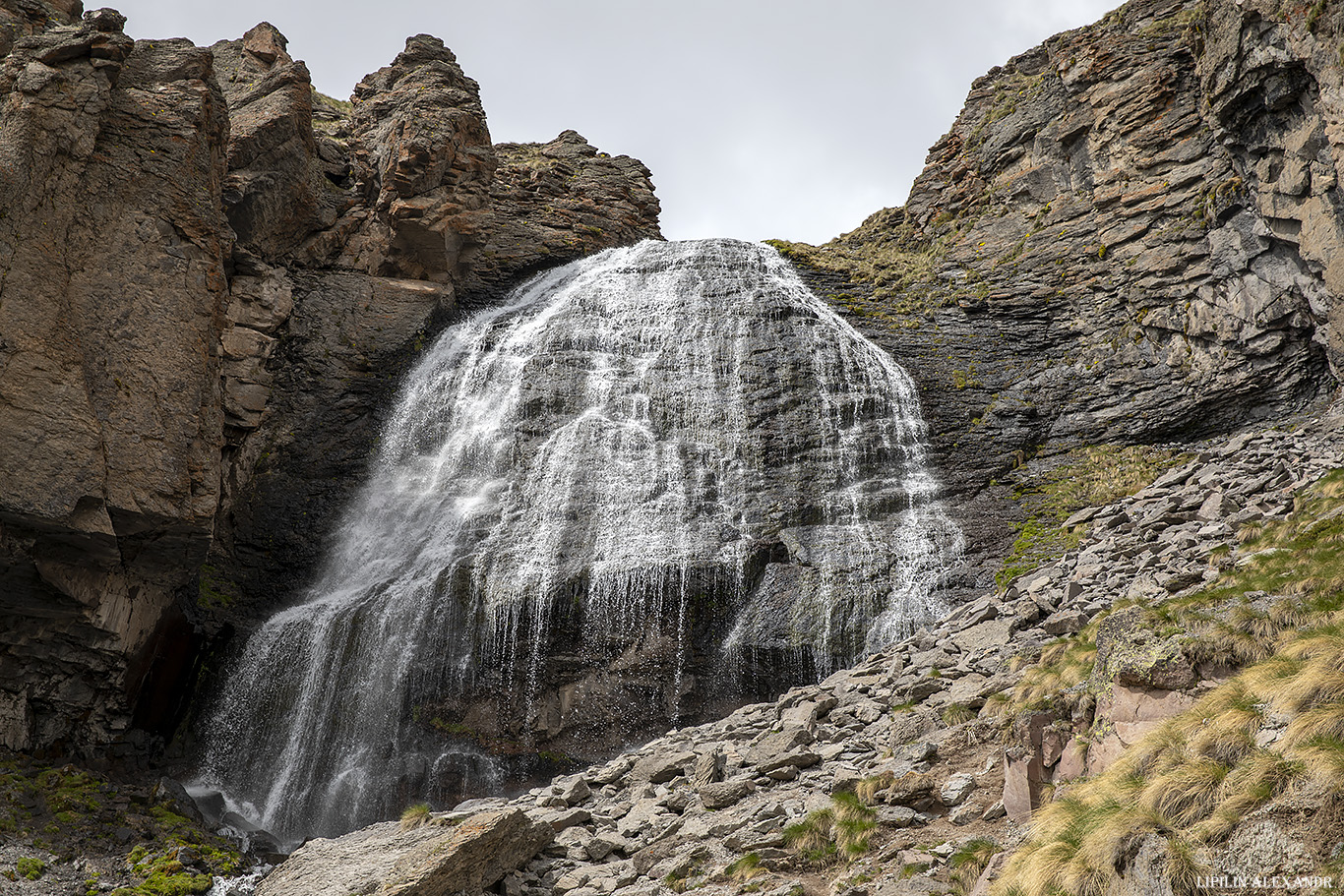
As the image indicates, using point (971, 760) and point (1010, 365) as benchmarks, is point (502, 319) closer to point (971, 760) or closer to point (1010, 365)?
point (1010, 365)

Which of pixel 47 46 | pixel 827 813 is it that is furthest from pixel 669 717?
pixel 47 46

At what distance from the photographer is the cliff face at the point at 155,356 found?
54.6 ft

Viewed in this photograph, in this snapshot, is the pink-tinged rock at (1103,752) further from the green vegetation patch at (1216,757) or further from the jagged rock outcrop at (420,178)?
the jagged rock outcrop at (420,178)

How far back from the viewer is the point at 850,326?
2970 cm

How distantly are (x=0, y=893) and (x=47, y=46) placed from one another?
59.7ft

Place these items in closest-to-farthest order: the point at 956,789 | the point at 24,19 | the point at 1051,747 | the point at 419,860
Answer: the point at 1051,747, the point at 956,789, the point at 419,860, the point at 24,19

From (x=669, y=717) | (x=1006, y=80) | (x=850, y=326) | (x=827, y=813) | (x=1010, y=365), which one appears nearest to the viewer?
(x=827, y=813)

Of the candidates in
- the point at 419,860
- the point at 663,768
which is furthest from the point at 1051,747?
the point at 419,860

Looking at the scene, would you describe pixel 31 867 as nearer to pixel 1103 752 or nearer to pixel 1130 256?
pixel 1103 752

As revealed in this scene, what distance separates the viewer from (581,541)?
21.4m

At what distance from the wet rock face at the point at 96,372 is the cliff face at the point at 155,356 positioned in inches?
1.8

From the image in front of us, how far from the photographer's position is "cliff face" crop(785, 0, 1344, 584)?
68.3 feet

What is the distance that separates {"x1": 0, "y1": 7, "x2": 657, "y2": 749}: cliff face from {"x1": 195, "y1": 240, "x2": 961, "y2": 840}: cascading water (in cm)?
235

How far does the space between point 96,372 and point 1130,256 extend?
30.1 m
